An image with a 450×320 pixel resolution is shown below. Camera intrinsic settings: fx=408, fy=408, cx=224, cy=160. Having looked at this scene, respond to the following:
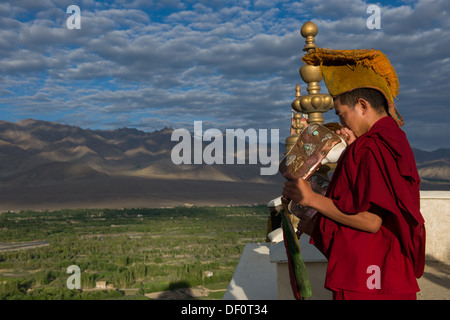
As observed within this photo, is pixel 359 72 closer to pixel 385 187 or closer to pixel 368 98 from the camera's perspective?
pixel 368 98

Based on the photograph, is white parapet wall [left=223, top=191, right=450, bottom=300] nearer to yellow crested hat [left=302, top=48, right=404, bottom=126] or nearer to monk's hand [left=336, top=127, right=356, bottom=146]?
monk's hand [left=336, top=127, right=356, bottom=146]

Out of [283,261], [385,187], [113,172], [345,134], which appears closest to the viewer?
[385,187]

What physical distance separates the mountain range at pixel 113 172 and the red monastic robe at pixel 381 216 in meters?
65.4

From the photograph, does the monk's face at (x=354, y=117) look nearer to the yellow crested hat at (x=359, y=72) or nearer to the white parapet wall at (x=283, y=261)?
the yellow crested hat at (x=359, y=72)

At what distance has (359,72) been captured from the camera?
6.28 feet

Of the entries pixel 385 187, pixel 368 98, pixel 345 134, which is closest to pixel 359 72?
pixel 368 98

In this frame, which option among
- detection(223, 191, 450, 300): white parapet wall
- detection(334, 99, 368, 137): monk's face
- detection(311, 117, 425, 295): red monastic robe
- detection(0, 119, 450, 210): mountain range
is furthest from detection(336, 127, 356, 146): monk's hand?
detection(0, 119, 450, 210): mountain range

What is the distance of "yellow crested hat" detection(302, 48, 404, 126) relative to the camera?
6.07 ft

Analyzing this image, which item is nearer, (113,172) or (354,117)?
(354,117)

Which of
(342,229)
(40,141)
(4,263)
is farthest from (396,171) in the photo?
(40,141)

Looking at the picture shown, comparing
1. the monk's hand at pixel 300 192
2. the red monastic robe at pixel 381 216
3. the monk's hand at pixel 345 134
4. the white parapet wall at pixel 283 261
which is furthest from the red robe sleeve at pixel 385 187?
the white parapet wall at pixel 283 261

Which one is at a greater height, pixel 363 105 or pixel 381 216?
pixel 363 105

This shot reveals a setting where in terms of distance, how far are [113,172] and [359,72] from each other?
11891 cm

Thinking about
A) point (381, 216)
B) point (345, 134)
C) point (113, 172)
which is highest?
point (113, 172)
